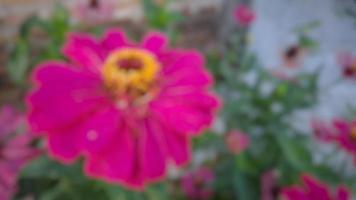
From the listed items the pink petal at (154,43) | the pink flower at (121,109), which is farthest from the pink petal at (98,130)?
the pink petal at (154,43)

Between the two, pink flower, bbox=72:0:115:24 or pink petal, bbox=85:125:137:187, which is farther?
pink flower, bbox=72:0:115:24

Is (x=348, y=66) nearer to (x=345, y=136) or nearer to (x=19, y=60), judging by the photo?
(x=345, y=136)

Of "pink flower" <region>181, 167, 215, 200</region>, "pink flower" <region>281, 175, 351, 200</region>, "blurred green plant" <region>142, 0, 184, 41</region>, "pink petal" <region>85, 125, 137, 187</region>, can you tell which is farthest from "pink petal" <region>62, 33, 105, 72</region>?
"pink flower" <region>181, 167, 215, 200</region>

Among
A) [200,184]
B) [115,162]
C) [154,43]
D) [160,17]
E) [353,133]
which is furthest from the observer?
[200,184]

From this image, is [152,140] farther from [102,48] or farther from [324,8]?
[324,8]

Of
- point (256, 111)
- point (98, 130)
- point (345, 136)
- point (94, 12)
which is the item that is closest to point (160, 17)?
point (94, 12)

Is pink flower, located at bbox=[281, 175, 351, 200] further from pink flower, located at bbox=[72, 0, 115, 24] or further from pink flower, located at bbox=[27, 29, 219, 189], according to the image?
pink flower, located at bbox=[72, 0, 115, 24]

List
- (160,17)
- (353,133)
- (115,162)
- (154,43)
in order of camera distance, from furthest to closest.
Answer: (160,17) → (353,133) → (154,43) → (115,162)

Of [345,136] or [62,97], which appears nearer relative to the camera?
[62,97]
